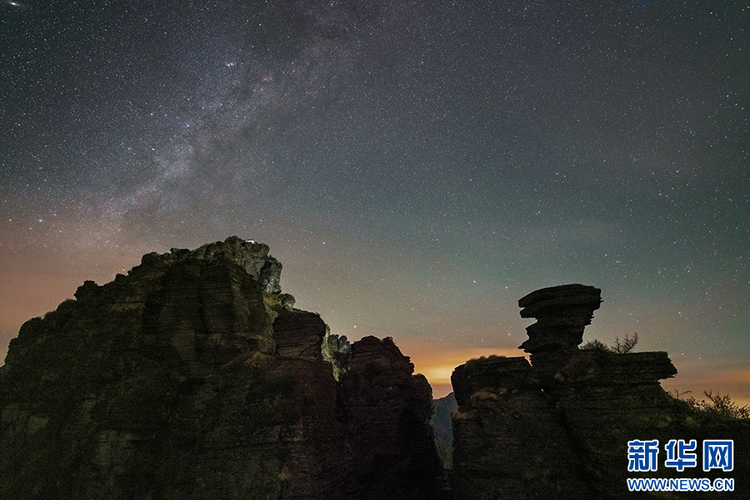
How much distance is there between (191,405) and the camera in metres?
20.5

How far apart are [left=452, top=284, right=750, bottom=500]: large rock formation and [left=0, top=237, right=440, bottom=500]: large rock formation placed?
367 inches

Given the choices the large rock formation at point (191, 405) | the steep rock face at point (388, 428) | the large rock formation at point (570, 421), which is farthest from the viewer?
the steep rock face at point (388, 428)

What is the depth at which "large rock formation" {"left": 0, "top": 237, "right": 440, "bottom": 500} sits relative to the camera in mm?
18531

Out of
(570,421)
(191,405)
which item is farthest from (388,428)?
(570,421)

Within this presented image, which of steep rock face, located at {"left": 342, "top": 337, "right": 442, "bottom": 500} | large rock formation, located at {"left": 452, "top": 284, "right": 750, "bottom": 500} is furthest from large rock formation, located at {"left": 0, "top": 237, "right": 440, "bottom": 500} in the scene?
large rock formation, located at {"left": 452, "top": 284, "right": 750, "bottom": 500}

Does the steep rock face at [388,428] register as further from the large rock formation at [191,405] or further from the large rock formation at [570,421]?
the large rock formation at [570,421]

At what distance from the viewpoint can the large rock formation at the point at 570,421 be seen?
47.7ft

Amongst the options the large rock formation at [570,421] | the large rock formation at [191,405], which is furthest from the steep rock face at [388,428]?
the large rock formation at [570,421]

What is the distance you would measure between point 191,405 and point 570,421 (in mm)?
20495

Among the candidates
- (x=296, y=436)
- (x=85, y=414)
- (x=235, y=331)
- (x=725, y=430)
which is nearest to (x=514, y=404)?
(x=725, y=430)

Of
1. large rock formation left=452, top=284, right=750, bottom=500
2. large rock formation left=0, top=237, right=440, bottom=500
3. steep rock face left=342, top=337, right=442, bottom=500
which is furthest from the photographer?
steep rock face left=342, top=337, right=442, bottom=500

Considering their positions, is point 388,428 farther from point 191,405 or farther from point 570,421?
point 570,421

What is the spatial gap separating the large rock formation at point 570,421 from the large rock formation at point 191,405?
9329 millimetres

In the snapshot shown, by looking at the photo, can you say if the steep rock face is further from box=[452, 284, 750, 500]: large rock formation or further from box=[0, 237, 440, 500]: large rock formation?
box=[452, 284, 750, 500]: large rock formation
